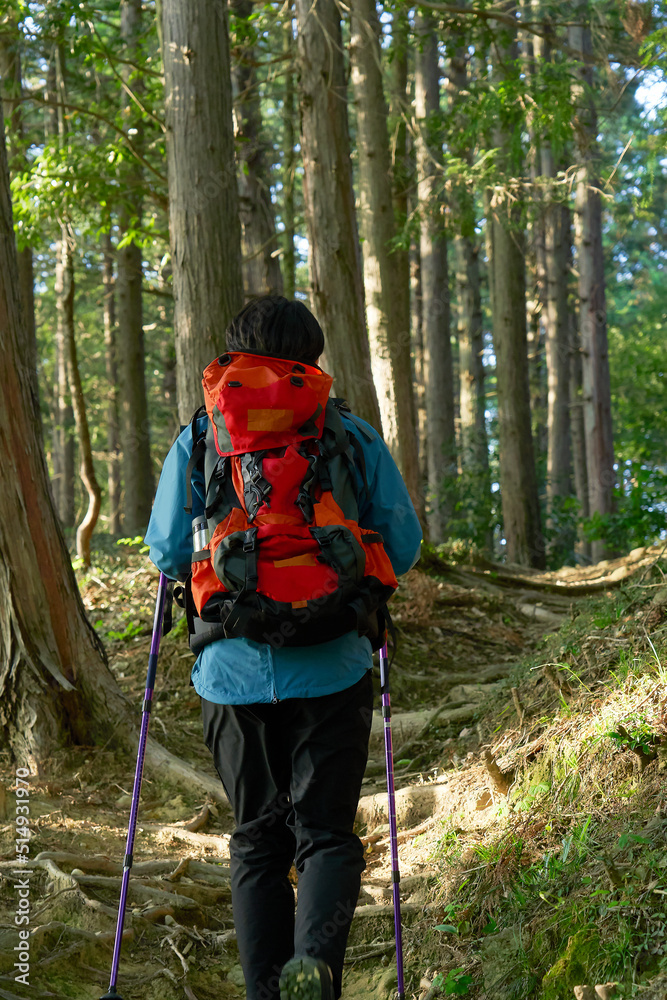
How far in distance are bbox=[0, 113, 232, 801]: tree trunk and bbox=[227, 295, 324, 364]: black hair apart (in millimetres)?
2247

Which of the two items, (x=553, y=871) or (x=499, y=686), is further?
(x=499, y=686)

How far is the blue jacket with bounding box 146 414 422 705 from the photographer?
2453mm

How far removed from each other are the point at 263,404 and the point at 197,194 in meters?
4.38

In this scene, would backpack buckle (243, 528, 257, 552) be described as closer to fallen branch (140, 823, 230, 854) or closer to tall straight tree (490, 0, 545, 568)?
fallen branch (140, 823, 230, 854)

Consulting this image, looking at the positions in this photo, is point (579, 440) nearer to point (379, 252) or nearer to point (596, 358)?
point (596, 358)

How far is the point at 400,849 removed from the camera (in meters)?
4.03

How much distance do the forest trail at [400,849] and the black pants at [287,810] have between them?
0.61 meters

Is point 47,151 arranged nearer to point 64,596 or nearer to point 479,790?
point 64,596

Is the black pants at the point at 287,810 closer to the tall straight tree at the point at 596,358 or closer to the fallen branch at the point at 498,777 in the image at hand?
the fallen branch at the point at 498,777

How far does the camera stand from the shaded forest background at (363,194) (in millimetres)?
6371

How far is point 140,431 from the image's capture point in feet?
46.3

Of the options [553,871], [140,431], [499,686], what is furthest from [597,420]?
[553,871]

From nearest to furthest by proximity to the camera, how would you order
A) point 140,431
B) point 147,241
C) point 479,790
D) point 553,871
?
point 553,871 < point 479,790 < point 147,241 < point 140,431

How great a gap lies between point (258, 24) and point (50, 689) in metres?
10.4
